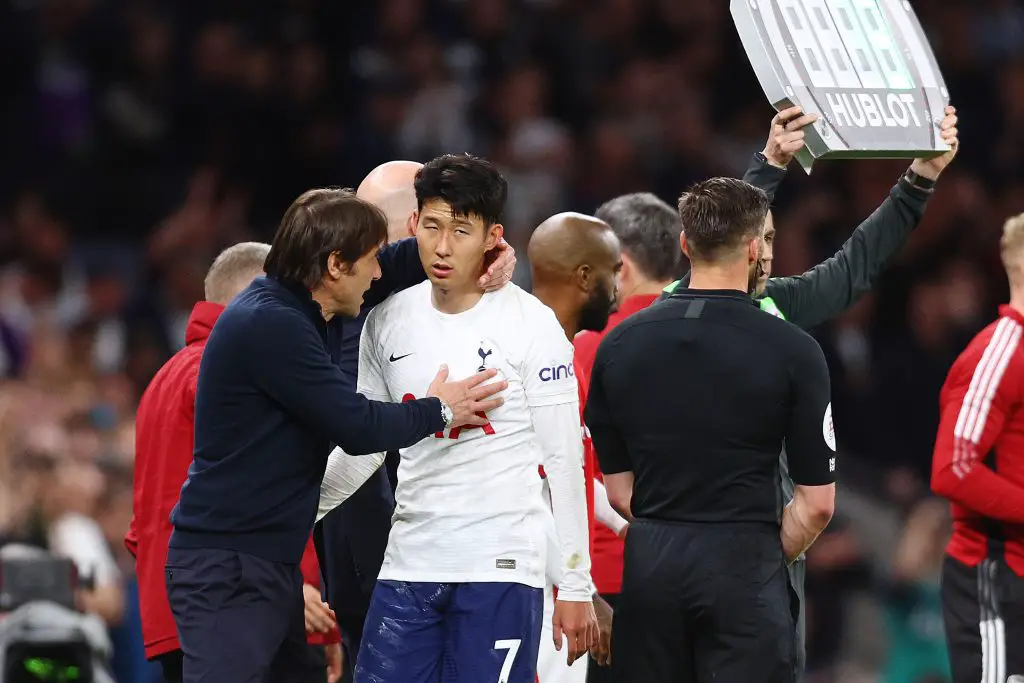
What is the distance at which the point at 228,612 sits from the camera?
155 inches

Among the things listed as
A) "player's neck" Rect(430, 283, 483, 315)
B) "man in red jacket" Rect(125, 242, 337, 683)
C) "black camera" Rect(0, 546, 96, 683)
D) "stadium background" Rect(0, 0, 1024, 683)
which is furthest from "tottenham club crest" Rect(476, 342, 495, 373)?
"stadium background" Rect(0, 0, 1024, 683)

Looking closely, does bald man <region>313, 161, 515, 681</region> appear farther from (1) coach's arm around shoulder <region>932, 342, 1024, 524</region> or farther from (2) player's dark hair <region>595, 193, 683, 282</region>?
(1) coach's arm around shoulder <region>932, 342, 1024, 524</region>

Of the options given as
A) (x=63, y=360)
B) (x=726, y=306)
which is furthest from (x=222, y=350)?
(x=63, y=360)

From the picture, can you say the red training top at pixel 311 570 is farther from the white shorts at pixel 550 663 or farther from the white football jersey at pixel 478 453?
the white football jersey at pixel 478 453

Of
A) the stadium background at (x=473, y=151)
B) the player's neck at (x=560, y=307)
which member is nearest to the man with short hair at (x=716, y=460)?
the player's neck at (x=560, y=307)

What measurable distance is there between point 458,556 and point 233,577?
559 millimetres

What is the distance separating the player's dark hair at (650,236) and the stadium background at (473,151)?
3399 mm

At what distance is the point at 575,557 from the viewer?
4.02m

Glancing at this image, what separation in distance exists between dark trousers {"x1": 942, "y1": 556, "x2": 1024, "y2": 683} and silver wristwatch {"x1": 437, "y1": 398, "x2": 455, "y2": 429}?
6.96 feet

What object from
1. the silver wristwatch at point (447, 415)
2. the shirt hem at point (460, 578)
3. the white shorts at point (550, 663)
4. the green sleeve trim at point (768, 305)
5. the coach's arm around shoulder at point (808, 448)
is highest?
the green sleeve trim at point (768, 305)

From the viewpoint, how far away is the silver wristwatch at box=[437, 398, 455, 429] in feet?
13.0

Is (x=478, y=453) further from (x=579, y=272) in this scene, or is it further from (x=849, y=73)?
(x=849, y=73)

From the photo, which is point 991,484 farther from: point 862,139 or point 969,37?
point 969,37

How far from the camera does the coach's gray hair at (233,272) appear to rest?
16.3 ft
